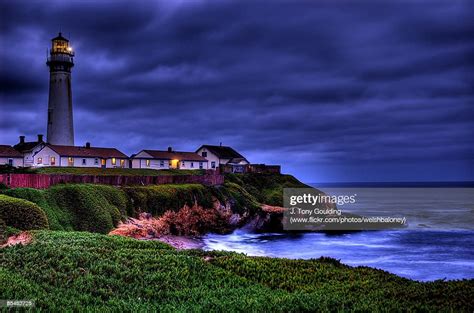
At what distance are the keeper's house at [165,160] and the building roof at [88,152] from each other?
9.63ft

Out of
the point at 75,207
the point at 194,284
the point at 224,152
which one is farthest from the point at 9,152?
the point at 194,284

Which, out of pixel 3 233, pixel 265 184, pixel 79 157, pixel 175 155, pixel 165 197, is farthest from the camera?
pixel 175 155

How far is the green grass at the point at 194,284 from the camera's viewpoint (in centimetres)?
857

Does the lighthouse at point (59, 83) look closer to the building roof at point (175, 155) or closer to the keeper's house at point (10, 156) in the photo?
the keeper's house at point (10, 156)

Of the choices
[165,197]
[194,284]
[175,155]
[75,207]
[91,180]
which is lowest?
[194,284]

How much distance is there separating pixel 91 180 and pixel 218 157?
48.7 metres

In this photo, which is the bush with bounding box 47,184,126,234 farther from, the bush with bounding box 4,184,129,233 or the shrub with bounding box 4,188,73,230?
the shrub with bounding box 4,188,73,230

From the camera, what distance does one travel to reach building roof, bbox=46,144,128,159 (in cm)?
5975

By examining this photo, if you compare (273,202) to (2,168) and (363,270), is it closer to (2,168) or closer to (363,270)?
(2,168)

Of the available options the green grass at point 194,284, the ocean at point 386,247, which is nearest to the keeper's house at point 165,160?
the ocean at point 386,247

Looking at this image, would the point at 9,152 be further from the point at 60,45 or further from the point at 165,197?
the point at 165,197

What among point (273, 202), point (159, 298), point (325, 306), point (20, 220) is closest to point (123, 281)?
point (159, 298)

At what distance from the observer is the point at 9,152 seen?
62.4 m

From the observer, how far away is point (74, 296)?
9078 mm
